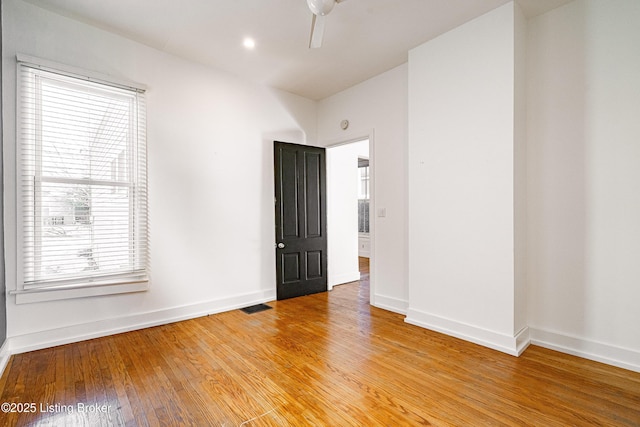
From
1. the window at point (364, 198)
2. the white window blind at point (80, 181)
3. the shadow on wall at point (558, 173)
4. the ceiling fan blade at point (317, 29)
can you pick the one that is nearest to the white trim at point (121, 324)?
the white window blind at point (80, 181)

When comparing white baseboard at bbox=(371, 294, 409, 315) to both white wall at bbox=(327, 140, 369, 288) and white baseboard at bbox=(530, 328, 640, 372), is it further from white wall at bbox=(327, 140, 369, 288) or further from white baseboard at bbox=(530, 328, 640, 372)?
white baseboard at bbox=(530, 328, 640, 372)

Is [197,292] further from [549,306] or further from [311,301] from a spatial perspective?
[549,306]

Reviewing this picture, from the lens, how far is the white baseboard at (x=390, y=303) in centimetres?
361

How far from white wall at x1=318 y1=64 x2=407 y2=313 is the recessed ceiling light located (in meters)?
1.61

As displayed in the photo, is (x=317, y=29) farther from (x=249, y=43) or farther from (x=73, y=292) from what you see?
(x=73, y=292)

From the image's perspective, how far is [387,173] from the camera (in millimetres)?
3824

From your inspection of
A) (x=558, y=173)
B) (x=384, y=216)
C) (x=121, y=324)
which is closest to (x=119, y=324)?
(x=121, y=324)

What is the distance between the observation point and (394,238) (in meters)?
3.75

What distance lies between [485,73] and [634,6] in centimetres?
105

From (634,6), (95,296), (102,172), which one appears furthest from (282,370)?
(634,6)

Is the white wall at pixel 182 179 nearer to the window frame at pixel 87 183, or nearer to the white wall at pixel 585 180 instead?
the window frame at pixel 87 183

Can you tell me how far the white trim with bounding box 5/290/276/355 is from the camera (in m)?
2.58

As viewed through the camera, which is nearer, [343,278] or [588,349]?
[588,349]

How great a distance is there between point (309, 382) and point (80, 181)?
2.73 metres
